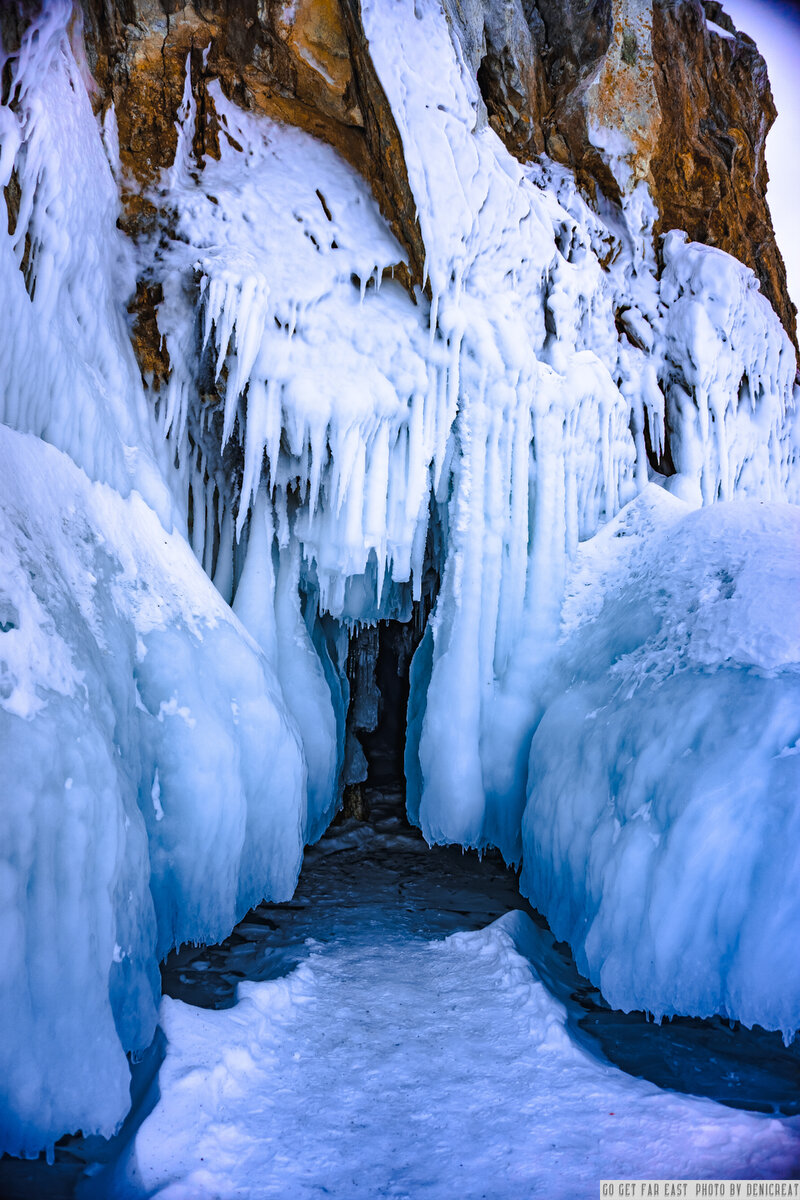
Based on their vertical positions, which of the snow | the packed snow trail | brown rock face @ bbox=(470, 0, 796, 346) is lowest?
the packed snow trail

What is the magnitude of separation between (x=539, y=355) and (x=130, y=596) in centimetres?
447

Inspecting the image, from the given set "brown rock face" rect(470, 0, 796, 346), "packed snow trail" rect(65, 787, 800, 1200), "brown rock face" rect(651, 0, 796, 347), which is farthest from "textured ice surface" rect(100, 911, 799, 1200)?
"brown rock face" rect(651, 0, 796, 347)

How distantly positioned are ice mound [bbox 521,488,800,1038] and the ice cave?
3cm

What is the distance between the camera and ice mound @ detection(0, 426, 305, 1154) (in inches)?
104

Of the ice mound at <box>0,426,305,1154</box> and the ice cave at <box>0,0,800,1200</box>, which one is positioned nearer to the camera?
the ice mound at <box>0,426,305,1154</box>

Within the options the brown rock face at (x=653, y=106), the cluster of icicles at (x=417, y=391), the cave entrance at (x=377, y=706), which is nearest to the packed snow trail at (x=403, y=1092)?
the cluster of icicles at (x=417, y=391)

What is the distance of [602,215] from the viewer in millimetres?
7984

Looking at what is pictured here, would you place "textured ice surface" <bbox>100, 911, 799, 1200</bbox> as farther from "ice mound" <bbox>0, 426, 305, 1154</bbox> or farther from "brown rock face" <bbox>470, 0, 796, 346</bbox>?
"brown rock face" <bbox>470, 0, 796, 346</bbox>

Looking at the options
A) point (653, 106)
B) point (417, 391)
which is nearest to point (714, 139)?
point (653, 106)

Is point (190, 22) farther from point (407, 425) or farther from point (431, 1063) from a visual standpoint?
point (431, 1063)

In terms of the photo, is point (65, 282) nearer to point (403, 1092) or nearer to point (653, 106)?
point (403, 1092)

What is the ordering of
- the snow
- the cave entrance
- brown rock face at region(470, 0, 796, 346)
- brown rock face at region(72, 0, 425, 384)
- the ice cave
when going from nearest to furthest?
1. the ice cave
2. the snow
3. brown rock face at region(72, 0, 425, 384)
4. brown rock face at region(470, 0, 796, 346)
5. the cave entrance

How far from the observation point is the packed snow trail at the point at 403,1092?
8.72ft

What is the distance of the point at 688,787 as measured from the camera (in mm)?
3982
